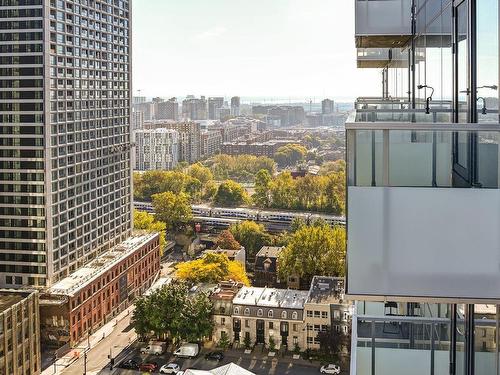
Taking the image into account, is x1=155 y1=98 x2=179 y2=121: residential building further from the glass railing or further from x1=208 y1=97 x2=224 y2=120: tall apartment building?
the glass railing

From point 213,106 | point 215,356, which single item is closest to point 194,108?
point 213,106

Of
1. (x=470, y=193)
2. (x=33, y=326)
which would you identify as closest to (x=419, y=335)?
(x=470, y=193)

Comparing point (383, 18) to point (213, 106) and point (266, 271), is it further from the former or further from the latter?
point (213, 106)

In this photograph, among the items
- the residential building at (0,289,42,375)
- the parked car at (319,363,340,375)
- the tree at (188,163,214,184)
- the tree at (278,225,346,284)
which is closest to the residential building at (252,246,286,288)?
the tree at (278,225,346,284)

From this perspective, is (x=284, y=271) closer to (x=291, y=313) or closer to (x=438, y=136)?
(x=291, y=313)

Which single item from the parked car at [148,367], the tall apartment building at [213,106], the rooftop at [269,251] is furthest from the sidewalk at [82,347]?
the tall apartment building at [213,106]

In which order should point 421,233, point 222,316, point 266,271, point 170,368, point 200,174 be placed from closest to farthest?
point 421,233 < point 170,368 < point 222,316 < point 266,271 < point 200,174
